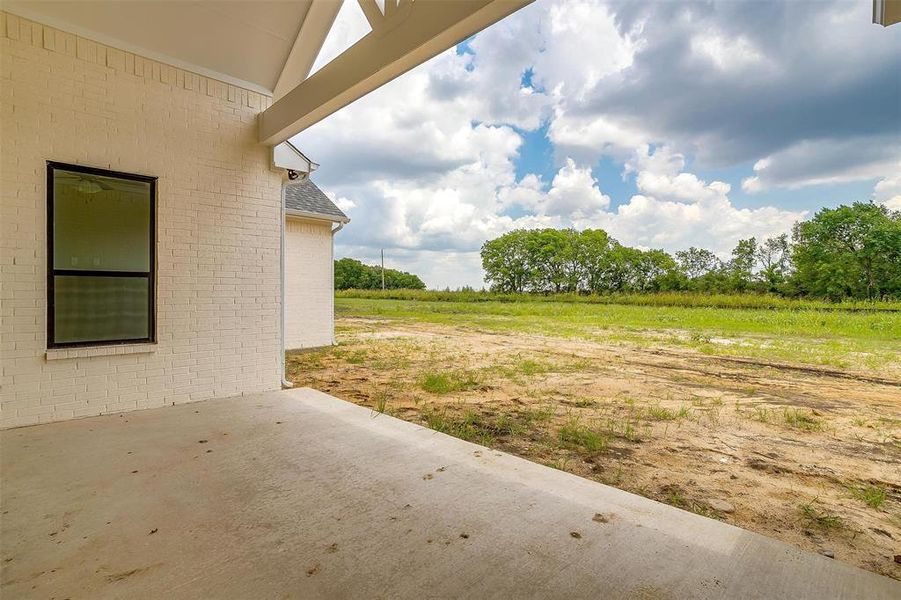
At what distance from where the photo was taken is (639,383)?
5.83 m

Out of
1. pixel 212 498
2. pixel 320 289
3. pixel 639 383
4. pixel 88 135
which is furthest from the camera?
pixel 320 289

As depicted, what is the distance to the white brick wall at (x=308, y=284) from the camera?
8.46m

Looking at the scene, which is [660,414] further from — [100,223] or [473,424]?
[100,223]

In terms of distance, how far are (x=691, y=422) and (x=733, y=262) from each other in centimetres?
1787

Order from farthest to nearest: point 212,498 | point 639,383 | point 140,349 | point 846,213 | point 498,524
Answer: point 846,213 → point 639,383 → point 140,349 → point 212,498 → point 498,524

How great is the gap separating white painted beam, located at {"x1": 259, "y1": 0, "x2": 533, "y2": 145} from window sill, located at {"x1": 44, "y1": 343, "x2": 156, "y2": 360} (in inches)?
103

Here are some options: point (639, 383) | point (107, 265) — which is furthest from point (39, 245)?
point (639, 383)

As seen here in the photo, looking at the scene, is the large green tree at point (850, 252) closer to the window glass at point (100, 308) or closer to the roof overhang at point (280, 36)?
the roof overhang at point (280, 36)

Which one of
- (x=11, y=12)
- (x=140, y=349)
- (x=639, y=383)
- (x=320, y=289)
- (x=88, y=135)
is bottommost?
(x=639, y=383)

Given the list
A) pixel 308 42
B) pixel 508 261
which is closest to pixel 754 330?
pixel 308 42

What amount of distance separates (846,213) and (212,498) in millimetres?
18991

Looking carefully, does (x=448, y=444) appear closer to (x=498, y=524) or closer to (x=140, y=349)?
(x=498, y=524)

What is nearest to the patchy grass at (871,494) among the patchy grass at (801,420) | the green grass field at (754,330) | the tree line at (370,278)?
the patchy grass at (801,420)

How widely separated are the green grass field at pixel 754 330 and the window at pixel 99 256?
896 centimetres
